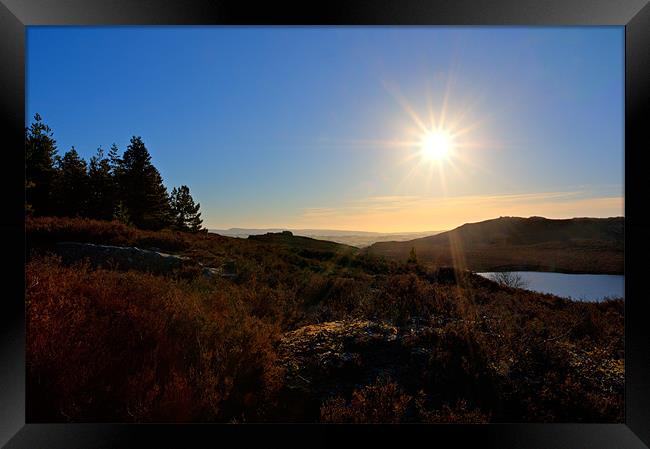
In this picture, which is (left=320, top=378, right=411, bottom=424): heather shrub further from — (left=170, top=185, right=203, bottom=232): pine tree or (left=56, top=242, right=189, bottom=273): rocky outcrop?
(left=170, top=185, right=203, bottom=232): pine tree

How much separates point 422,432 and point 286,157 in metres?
4.24

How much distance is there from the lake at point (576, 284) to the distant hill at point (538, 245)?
18 cm

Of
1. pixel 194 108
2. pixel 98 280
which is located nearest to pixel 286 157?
pixel 194 108

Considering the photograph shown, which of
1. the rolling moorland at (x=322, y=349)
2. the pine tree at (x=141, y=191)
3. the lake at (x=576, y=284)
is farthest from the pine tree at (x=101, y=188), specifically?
the lake at (x=576, y=284)

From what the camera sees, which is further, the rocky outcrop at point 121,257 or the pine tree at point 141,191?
the pine tree at point 141,191

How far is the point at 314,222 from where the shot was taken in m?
5.54

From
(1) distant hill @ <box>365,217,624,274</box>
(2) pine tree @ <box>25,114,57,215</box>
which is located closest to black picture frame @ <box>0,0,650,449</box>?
(1) distant hill @ <box>365,217,624,274</box>

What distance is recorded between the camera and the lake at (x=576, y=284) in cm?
467

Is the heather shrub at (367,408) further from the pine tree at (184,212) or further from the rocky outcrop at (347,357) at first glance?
the pine tree at (184,212)

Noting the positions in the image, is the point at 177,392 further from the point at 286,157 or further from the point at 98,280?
the point at 286,157

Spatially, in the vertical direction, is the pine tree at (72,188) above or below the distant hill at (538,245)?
above

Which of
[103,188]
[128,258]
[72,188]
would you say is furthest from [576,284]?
[72,188]

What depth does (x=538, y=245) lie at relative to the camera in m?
6.05

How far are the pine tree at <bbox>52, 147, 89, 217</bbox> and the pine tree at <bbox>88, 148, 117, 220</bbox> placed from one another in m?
0.11
